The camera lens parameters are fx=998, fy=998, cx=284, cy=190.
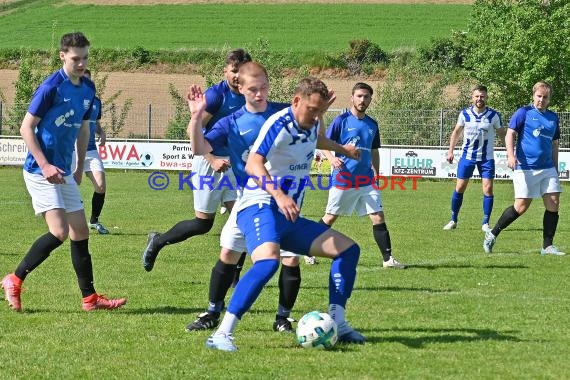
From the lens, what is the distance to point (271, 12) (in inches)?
2515

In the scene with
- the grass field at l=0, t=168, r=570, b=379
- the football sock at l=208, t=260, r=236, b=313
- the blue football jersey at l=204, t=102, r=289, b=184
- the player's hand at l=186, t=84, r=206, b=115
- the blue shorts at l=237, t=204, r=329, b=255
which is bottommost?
the grass field at l=0, t=168, r=570, b=379

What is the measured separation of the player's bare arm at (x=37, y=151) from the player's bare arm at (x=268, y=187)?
1.79 m

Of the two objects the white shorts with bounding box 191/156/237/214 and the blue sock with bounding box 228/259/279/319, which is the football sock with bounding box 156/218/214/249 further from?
the blue sock with bounding box 228/259/279/319

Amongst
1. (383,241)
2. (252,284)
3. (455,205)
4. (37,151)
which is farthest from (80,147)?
(455,205)

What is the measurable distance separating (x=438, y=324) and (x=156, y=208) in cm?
1168

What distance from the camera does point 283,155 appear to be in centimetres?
646

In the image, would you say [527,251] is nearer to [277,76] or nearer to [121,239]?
[121,239]

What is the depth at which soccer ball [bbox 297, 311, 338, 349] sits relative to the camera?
6430 mm

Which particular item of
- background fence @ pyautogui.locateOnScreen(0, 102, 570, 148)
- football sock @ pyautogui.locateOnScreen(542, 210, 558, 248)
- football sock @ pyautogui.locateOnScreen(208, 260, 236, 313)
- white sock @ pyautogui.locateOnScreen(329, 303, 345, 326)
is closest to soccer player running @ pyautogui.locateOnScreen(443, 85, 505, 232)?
football sock @ pyautogui.locateOnScreen(542, 210, 558, 248)

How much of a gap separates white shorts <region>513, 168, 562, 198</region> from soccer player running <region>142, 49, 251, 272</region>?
15.1ft

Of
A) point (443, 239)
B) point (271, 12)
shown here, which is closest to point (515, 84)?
point (443, 239)

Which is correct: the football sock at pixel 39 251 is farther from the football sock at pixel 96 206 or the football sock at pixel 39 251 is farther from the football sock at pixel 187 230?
the football sock at pixel 96 206

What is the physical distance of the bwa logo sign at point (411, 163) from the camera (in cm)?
2828

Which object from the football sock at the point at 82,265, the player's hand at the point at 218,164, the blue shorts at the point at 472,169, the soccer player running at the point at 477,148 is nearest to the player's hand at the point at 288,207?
the player's hand at the point at 218,164
